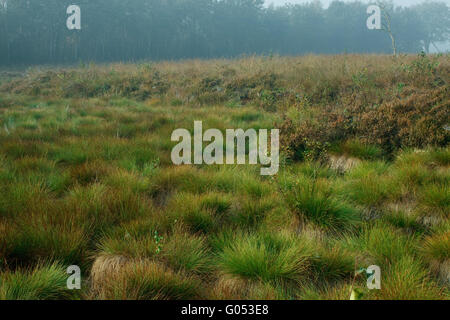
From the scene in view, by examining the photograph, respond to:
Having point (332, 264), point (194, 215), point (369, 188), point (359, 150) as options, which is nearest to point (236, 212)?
point (194, 215)

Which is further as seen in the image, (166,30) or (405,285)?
(166,30)

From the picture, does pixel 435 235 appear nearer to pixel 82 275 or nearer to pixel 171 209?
pixel 171 209

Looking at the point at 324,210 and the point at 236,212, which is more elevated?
the point at 324,210

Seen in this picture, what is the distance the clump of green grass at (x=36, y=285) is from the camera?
1.94 m

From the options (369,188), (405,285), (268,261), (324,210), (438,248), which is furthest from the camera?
(369,188)

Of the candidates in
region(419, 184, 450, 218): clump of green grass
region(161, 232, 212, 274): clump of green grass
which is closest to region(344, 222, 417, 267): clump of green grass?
region(419, 184, 450, 218): clump of green grass

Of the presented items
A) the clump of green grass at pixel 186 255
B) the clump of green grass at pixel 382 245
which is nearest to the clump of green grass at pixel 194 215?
the clump of green grass at pixel 186 255

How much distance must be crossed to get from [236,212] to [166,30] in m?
50.3

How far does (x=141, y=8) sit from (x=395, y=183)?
5154 cm

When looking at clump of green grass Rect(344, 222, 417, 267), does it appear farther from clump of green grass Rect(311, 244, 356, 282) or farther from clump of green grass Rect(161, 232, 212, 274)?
clump of green grass Rect(161, 232, 212, 274)

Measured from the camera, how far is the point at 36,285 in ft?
6.70

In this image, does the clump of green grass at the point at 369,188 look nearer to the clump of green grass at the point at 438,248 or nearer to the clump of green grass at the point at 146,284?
the clump of green grass at the point at 438,248

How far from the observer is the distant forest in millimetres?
39344

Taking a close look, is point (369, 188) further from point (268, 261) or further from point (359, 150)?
point (268, 261)
